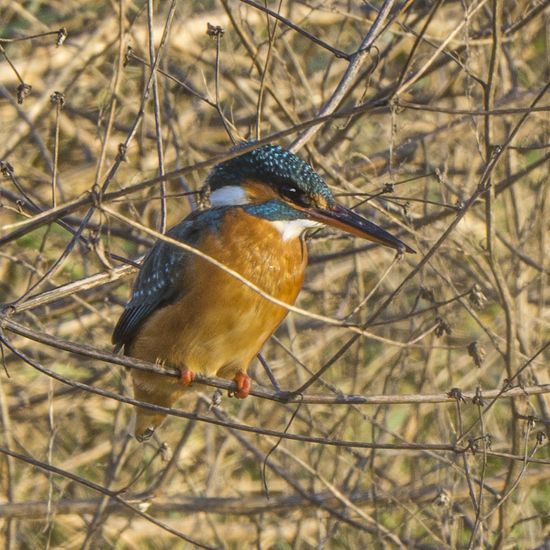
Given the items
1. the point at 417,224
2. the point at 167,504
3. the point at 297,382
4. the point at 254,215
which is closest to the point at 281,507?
the point at 167,504

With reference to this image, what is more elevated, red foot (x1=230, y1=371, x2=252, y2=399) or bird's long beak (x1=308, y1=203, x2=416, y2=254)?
bird's long beak (x1=308, y1=203, x2=416, y2=254)

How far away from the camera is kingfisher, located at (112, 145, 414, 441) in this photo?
2736 mm

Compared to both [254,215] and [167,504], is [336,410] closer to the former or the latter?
[167,504]

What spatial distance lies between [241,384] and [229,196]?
55 centimetres

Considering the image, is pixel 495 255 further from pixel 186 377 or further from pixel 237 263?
pixel 186 377

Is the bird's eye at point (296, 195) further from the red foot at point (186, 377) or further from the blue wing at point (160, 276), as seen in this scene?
the red foot at point (186, 377)

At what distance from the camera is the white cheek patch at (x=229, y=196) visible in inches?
114

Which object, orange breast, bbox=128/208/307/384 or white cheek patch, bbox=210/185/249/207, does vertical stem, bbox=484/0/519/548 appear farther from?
white cheek patch, bbox=210/185/249/207

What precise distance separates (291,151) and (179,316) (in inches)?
23.1

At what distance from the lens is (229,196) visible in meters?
2.92

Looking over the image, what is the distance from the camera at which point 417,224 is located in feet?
11.8

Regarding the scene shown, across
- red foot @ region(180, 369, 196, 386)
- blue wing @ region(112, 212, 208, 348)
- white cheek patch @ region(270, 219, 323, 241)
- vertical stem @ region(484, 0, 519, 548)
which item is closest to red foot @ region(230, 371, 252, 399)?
red foot @ region(180, 369, 196, 386)

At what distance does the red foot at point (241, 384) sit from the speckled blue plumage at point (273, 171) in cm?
54

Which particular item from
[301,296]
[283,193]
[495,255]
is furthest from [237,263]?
[301,296]
